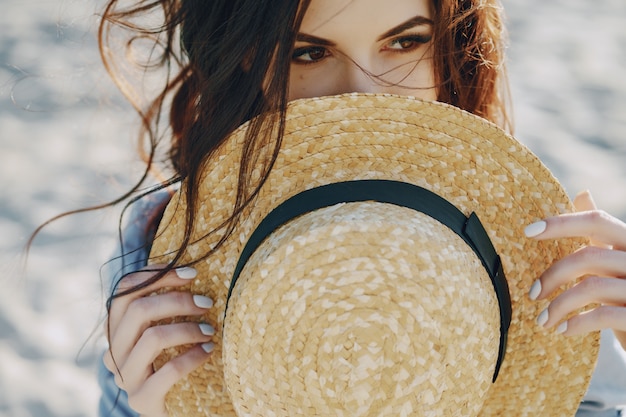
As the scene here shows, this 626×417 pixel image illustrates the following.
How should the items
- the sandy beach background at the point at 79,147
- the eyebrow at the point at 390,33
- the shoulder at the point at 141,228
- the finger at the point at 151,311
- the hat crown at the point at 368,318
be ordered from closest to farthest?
the hat crown at the point at 368,318 → the finger at the point at 151,311 → the eyebrow at the point at 390,33 → the shoulder at the point at 141,228 → the sandy beach background at the point at 79,147

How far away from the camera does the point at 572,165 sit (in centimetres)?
393

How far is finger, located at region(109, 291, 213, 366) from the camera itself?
1.47 meters

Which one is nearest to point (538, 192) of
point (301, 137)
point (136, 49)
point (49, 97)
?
point (301, 137)

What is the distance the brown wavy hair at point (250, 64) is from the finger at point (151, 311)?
0.17 ft

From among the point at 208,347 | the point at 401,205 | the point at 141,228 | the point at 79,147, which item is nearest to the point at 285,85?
the point at 401,205

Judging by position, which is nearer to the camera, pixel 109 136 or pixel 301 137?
pixel 301 137

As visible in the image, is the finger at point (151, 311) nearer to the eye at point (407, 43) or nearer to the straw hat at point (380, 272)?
the straw hat at point (380, 272)

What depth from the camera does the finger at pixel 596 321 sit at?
1402mm

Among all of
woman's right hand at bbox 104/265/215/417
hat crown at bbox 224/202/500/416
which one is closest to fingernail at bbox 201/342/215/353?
woman's right hand at bbox 104/265/215/417

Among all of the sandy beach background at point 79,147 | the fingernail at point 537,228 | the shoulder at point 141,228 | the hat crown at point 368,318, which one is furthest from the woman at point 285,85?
the sandy beach background at point 79,147

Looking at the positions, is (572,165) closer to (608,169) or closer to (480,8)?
(608,169)

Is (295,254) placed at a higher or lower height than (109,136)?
lower

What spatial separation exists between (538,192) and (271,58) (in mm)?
548

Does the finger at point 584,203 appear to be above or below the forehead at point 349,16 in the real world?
below
